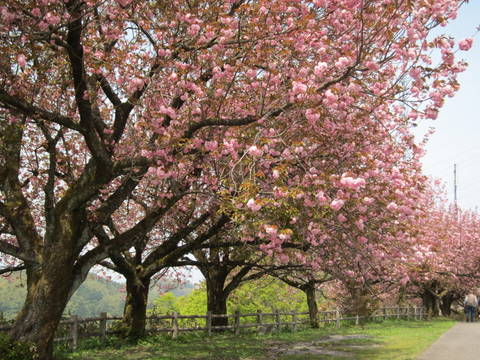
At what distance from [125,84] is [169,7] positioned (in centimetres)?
196

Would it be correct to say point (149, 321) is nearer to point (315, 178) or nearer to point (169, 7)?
point (315, 178)

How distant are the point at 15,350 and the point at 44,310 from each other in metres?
0.97

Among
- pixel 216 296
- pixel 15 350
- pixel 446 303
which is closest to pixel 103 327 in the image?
pixel 15 350

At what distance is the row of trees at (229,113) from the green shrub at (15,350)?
0.93 feet

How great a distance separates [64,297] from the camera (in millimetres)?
10148

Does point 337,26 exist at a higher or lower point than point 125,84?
higher

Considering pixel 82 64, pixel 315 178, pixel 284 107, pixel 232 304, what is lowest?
pixel 232 304

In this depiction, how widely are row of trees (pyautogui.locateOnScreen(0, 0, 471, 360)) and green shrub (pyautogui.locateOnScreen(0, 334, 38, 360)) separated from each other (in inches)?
11.1

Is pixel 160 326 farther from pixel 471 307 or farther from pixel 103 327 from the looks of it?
pixel 471 307

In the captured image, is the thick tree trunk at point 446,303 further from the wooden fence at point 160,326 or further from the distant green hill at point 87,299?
the distant green hill at point 87,299

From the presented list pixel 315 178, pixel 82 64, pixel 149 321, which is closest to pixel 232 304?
pixel 149 321

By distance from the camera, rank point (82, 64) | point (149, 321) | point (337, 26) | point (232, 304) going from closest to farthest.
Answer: point (82, 64), point (337, 26), point (149, 321), point (232, 304)

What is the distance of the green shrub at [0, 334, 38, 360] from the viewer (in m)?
8.88

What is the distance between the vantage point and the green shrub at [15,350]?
888cm
